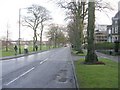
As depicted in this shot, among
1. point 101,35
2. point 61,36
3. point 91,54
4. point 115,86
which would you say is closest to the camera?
point 115,86

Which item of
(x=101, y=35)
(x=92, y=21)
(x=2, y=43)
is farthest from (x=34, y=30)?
(x=101, y=35)

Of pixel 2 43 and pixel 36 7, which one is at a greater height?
pixel 36 7

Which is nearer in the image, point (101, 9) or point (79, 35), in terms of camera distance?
point (101, 9)

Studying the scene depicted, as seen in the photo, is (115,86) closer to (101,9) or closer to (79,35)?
(101,9)

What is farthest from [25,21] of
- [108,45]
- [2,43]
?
[108,45]

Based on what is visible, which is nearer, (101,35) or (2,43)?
(2,43)

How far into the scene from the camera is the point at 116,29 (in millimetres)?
84625

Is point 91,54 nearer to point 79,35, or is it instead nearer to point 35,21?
point 79,35

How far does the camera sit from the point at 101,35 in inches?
6250

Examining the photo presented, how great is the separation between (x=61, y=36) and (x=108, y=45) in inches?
2601

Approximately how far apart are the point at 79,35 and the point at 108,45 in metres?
16.2

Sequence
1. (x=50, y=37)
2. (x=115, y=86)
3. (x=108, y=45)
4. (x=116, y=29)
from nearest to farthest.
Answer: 1. (x=115, y=86)
2. (x=108, y=45)
3. (x=116, y=29)
4. (x=50, y=37)

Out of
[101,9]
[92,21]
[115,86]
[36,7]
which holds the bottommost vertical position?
[115,86]

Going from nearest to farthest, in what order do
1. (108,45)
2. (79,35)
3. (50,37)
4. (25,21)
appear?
1. (79,35)
2. (108,45)
3. (25,21)
4. (50,37)
